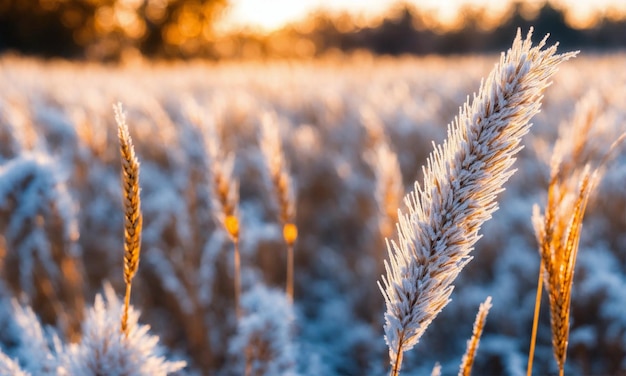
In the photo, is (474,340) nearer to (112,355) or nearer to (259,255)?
(112,355)

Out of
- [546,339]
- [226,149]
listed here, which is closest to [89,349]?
[546,339]

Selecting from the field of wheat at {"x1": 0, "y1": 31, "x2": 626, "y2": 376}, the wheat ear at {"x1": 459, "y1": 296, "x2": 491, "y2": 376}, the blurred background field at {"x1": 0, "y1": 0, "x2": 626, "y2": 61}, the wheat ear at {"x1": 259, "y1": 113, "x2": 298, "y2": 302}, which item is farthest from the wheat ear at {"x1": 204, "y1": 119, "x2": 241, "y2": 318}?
the blurred background field at {"x1": 0, "y1": 0, "x2": 626, "y2": 61}

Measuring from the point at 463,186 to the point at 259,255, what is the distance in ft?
9.03

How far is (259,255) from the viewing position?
3.43 m

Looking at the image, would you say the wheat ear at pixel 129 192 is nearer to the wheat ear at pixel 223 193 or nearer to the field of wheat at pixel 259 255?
the field of wheat at pixel 259 255

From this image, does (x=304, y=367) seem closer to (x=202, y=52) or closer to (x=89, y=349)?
(x=89, y=349)

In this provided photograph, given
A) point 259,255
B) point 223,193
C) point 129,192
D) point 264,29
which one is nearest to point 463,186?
point 129,192

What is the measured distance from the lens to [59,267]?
2844 millimetres

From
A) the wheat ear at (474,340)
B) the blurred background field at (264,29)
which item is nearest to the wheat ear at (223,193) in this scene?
the wheat ear at (474,340)

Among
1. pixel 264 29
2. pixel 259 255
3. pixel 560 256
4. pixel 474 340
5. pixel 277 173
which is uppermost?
pixel 264 29

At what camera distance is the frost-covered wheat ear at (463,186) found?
29.5 inches

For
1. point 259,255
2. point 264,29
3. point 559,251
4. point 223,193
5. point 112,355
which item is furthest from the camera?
point 264,29

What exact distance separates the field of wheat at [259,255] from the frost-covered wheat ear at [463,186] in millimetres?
38

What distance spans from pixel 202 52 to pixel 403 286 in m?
28.0
